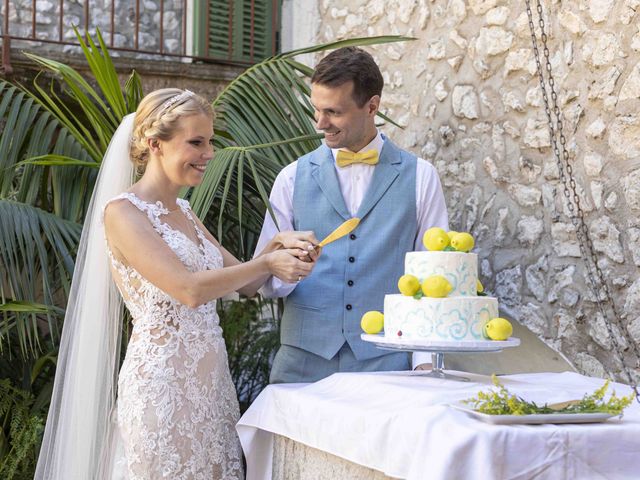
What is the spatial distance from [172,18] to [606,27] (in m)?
5.14

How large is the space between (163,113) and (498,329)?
3.62 ft

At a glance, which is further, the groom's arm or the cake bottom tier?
the groom's arm

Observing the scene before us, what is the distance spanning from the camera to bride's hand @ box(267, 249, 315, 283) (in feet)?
8.46

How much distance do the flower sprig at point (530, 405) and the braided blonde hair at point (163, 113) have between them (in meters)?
1.14

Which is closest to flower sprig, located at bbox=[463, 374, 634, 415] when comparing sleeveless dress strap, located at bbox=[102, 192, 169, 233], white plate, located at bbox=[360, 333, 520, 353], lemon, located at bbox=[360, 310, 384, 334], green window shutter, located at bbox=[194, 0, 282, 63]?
white plate, located at bbox=[360, 333, 520, 353]

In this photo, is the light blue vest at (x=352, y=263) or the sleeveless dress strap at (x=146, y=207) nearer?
the sleeveless dress strap at (x=146, y=207)

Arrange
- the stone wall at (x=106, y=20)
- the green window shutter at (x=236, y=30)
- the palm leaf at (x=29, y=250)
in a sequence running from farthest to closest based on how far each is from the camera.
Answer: the stone wall at (x=106, y=20)
the green window shutter at (x=236, y=30)
the palm leaf at (x=29, y=250)

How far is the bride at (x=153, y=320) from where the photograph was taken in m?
2.51

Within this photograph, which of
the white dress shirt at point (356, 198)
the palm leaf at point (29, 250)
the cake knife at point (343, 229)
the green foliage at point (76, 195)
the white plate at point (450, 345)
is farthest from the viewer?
the green foliage at point (76, 195)

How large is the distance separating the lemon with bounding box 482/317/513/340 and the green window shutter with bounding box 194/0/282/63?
4435 mm

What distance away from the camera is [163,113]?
263 centimetres

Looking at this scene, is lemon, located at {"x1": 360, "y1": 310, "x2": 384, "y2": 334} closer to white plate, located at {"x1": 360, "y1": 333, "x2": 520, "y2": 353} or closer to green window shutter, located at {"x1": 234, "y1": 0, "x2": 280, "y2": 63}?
white plate, located at {"x1": 360, "y1": 333, "x2": 520, "y2": 353}

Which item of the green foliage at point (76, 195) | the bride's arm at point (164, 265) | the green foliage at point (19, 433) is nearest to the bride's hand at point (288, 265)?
the bride's arm at point (164, 265)

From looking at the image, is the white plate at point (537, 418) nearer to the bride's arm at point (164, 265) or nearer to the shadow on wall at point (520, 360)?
the bride's arm at point (164, 265)
